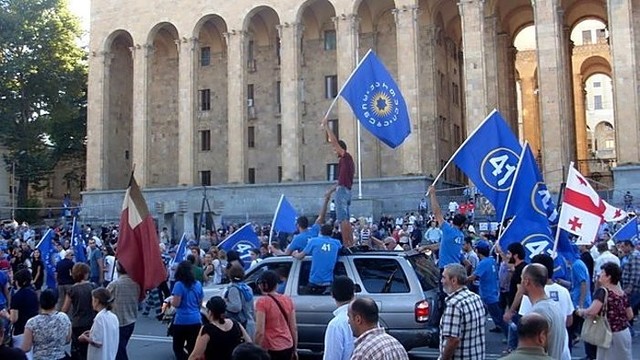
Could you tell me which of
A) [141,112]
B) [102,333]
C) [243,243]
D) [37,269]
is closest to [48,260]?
[37,269]

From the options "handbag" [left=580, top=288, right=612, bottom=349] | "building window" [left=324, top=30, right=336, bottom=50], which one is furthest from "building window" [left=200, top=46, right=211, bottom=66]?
"handbag" [left=580, top=288, right=612, bottom=349]

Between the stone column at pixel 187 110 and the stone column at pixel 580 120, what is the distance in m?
25.9

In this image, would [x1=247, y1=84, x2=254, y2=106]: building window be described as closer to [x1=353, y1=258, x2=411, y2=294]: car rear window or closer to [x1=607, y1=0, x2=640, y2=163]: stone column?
[x1=607, y1=0, x2=640, y2=163]: stone column

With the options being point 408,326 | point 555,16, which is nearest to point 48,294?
point 408,326

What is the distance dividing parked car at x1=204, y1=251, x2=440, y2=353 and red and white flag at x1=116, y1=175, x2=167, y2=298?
1.79m

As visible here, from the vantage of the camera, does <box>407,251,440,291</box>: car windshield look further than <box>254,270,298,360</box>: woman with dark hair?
Yes

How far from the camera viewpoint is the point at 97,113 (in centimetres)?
4538

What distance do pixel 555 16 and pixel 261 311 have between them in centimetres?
3099

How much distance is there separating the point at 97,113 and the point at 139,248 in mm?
38544

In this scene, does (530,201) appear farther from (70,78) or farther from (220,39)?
(70,78)

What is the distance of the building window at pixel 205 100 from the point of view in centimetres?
4619

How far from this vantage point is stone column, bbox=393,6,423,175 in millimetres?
36406

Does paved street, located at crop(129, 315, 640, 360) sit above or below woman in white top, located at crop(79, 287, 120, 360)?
below

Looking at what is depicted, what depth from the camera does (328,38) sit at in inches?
1721
